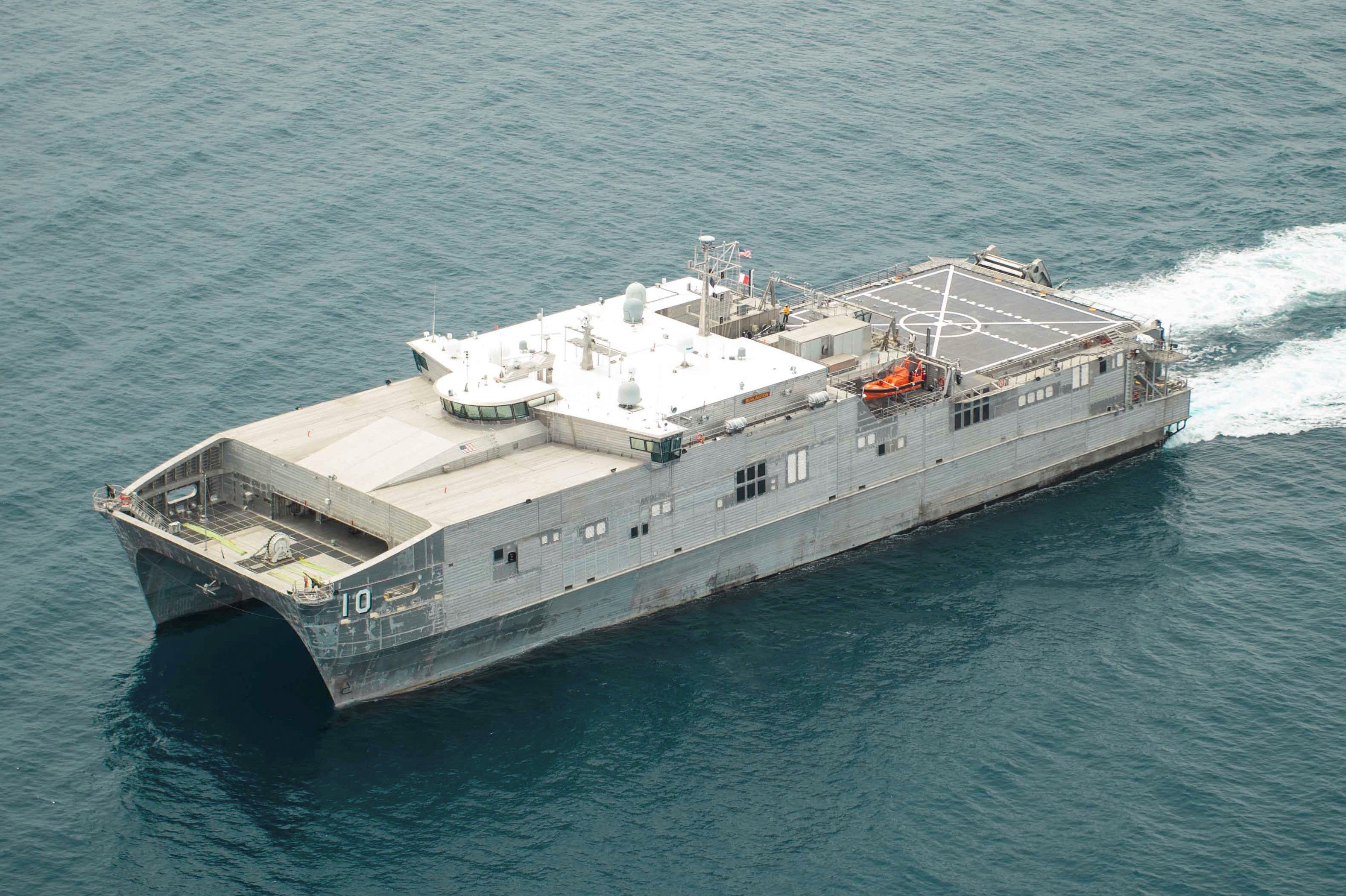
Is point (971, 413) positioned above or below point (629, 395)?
below

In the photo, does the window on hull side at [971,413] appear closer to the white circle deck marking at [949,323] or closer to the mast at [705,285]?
the white circle deck marking at [949,323]

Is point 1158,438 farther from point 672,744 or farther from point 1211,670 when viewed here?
point 672,744

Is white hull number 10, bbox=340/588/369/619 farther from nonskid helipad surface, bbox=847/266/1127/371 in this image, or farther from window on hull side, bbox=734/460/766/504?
nonskid helipad surface, bbox=847/266/1127/371

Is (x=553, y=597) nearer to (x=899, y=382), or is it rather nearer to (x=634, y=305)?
(x=634, y=305)

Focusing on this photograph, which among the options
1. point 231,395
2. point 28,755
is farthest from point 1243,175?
point 28,755

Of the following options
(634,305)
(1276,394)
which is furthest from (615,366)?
(1276,394)

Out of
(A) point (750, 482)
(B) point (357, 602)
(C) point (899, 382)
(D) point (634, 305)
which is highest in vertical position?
(D) point (634, 305)

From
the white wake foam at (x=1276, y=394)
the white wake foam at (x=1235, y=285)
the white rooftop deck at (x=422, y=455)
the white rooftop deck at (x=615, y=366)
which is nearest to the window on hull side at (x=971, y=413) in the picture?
the white rooftop deck at (x=615, y=366)

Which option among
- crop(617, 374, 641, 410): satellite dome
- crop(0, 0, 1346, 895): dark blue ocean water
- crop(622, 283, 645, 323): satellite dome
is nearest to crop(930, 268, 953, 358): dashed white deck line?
crop(0, 0, 1346, 895): dark blue ocean water
